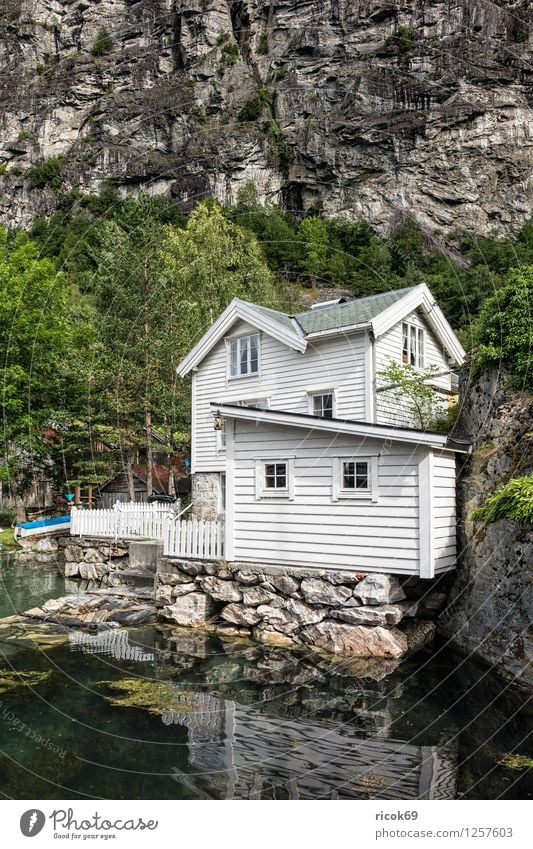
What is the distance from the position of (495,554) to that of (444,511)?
143 cm

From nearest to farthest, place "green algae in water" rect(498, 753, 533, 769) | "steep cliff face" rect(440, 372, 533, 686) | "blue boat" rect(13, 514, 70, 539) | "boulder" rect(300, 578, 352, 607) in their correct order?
1. "green algae in water" rect(498, 753, 533, 769)
2. "steep cliff face" rect(440, 372, 533, 686)
3. "boulder" rect(300, 578, 352, 607)
4. "blue boat" rect(13, 514, 70, 539)

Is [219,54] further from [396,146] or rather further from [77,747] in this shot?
[77,747]

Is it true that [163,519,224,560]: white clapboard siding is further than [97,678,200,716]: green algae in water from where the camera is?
Yes

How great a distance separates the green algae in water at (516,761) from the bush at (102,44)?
347 ft

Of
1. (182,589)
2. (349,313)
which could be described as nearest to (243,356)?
(349,313)

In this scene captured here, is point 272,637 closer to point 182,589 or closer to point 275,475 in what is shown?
point 182,589

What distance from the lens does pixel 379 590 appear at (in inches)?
390

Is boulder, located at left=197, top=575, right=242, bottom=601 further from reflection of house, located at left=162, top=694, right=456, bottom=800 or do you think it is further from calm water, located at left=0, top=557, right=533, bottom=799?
reflection of house, located at left=162, top=694, right=456, bottom=800

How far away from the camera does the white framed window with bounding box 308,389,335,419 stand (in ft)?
53.7

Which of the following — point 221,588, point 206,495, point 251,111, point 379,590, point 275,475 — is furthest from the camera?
point 251,111

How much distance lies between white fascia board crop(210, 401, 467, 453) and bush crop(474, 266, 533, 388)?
256 cm

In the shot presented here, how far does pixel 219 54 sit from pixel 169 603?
94.9 m

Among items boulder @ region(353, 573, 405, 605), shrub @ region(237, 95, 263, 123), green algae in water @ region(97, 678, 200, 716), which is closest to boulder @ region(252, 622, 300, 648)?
boulder @ region(353, 573, 405, 605)

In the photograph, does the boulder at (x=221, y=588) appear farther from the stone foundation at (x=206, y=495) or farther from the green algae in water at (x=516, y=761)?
the stone foundation at (x=206, y=495)
